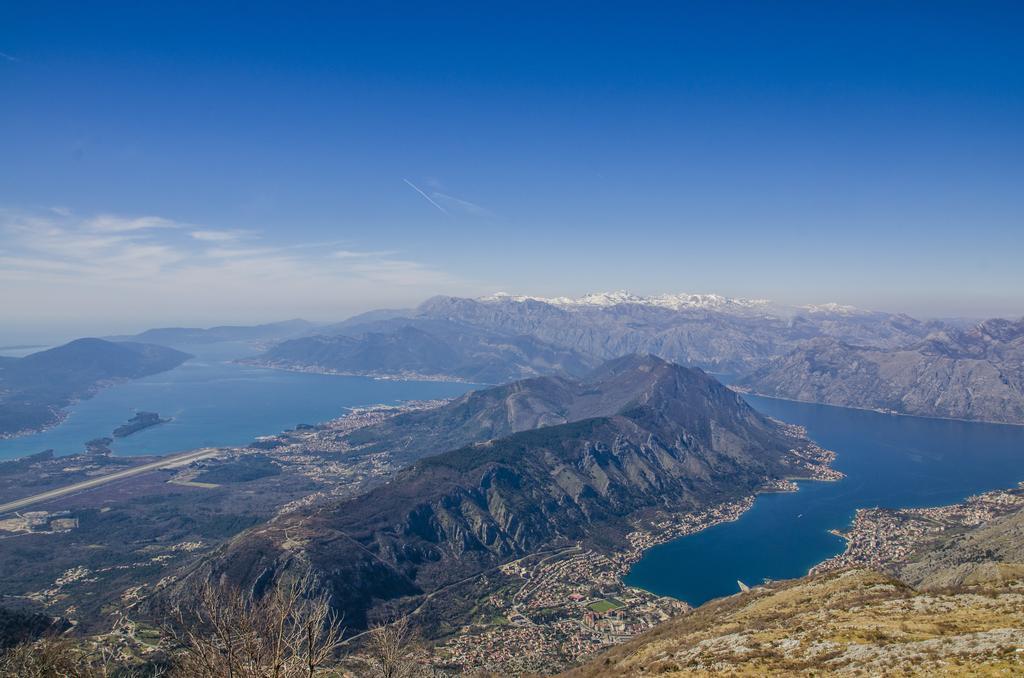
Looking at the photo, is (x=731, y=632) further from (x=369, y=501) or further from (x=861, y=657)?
(x=369, y=501)

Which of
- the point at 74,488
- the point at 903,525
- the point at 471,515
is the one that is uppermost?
the point at 74,488

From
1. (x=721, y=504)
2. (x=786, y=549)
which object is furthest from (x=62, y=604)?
(x=721, y=504)

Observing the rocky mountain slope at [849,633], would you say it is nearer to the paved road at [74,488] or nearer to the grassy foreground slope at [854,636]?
the grassy foreground slope at [854,636]

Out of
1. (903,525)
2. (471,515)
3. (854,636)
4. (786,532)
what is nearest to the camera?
(854,636)

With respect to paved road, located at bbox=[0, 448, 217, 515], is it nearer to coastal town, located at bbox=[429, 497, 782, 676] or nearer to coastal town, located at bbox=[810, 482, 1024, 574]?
coastal town, located at bbox=[429, 497, 782, 676]

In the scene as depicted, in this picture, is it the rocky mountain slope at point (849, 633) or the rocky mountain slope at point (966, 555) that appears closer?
the rocky mountain slope at point (849, 633)

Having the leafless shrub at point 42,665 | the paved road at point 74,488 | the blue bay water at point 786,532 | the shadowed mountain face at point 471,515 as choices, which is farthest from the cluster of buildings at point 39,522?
the blue bay water at point 786,532

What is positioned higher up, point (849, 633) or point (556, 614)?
point (849, 633)

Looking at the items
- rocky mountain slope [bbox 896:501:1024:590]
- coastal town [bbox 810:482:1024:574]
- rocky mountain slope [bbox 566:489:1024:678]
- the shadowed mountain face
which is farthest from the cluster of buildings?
rocky mountain slope [bbox 896:501:1024:590]

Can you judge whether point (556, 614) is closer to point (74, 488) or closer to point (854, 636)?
point (854, 636)

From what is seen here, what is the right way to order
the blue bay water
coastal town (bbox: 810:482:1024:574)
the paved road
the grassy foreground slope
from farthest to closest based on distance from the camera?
1. the paved road
2. coastal town (bbox: 810:482:1024:574)
3. the blue bay water
4. the grassy foreground slope

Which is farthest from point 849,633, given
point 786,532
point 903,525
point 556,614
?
point 903,525

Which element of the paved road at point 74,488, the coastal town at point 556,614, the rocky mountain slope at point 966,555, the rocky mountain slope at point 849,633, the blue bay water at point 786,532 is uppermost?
the rocky mountain slope at point 849,633
